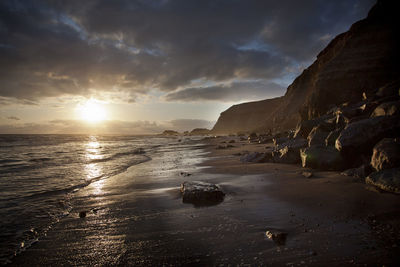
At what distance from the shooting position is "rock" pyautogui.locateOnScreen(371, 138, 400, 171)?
4.50m

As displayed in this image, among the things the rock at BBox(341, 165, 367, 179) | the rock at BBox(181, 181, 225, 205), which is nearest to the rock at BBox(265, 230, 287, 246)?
the rock at BBox(181, 181, 225, 205)

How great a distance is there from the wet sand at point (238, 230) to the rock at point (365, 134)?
1.21m

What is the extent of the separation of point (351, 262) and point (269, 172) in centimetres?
512

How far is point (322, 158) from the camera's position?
6742 millimetres

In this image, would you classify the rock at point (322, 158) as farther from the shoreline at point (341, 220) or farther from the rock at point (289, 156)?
the rock at point (289, 156)

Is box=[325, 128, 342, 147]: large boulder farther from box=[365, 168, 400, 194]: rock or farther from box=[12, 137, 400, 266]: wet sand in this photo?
box=[365, 168, 400, 194]: rock

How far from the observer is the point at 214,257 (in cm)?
258

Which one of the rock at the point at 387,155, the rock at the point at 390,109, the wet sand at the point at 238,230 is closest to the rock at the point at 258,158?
the wet sand at the point at 238,230

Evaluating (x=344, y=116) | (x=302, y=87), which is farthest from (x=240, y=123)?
(x=344, y=116)

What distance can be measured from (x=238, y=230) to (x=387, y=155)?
3907 millimetres

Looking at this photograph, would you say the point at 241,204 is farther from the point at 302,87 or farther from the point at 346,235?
the point at 302,87

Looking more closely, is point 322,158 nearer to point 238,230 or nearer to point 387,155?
point 387,155

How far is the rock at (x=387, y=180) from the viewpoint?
4074 mm

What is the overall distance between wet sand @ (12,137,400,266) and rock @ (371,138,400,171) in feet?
2.01
